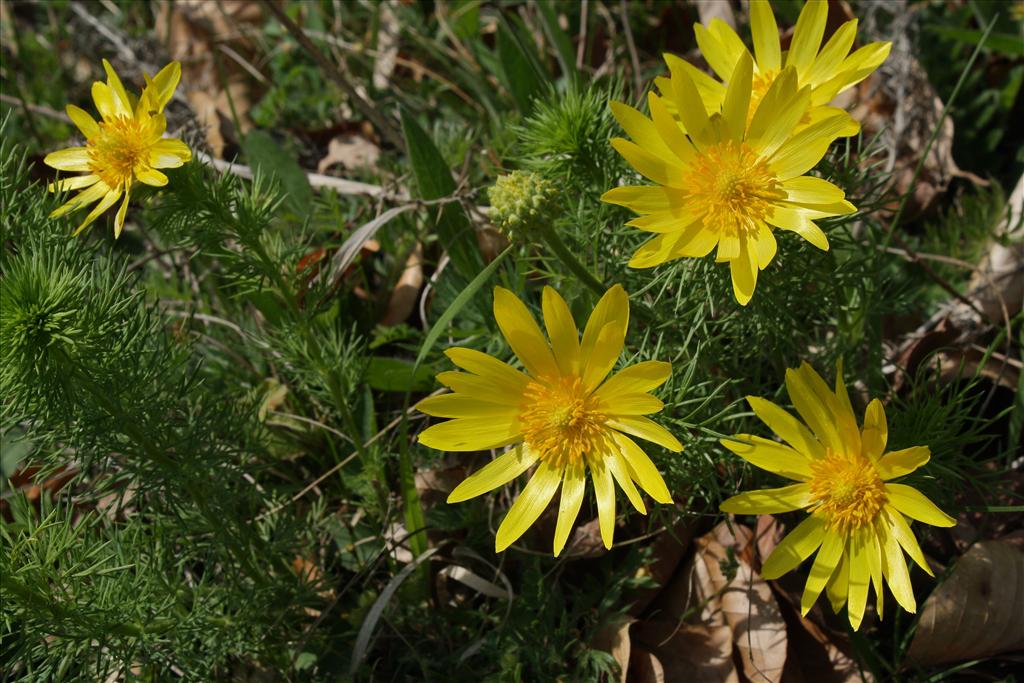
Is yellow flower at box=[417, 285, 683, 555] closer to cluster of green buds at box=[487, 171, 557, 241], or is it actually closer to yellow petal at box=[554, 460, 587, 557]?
yellow petal at box=[554, 460, 587, 557]

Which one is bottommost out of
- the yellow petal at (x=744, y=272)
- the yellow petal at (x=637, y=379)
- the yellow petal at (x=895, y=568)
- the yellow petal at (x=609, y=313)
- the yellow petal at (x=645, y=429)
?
the yellow petal at (x=895, y=568)

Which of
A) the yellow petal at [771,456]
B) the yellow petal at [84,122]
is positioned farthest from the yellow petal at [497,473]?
Result: the yellow petal at [84,122]

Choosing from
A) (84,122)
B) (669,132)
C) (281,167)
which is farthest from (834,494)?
(281,167)

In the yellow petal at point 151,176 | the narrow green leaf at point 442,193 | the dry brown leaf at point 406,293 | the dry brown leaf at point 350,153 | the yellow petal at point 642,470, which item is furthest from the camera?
the dry brown leaf at point 350,153

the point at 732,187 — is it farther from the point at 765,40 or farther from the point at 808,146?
the point at 765,40

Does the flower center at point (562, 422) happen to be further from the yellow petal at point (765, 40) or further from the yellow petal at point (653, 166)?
the yellow petal at point (765, 40)
